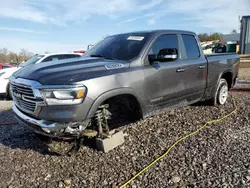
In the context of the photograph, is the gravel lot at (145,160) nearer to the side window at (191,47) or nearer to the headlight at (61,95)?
the headlight at (61,95)

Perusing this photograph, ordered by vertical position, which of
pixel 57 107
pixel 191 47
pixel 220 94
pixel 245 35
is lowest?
pixel 220 94

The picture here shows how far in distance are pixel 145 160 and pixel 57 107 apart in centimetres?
143

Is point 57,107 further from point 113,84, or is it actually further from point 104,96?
point 113,84

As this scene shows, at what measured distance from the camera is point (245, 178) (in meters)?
2.59

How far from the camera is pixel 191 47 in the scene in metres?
4.64

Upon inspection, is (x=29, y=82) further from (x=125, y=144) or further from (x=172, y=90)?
(x=172, y=90)

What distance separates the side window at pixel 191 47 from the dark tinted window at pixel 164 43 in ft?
1.19

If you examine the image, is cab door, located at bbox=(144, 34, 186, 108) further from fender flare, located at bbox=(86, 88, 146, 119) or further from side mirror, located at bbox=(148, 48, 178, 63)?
fender flare, located at bbox=(86, 88, 146, 119)

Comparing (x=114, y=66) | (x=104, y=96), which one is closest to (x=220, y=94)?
(x=114, y=66)

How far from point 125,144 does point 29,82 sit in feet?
5.83

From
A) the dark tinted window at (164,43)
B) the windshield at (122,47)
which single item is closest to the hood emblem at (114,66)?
the windshield at (122,47)

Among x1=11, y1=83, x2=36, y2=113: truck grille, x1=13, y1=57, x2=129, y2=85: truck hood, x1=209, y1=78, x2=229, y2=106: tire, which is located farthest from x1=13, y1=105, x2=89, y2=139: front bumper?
x1=209, y1=78, x2=229, y2=106: tire

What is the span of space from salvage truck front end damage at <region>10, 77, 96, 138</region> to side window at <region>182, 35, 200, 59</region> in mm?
2622

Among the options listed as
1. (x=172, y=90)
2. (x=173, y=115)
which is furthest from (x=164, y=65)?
(x=173, y=115)
